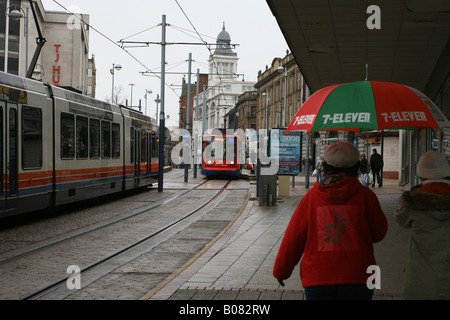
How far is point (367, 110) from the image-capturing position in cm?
536

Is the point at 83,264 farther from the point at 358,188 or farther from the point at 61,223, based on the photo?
the point at 358,188

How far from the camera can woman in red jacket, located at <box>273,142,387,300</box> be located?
384cm

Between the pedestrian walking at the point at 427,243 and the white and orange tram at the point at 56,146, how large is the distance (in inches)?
371

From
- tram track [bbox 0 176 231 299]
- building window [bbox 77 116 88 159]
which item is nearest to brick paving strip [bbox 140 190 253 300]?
tram track [bbox 0 176 231 299]

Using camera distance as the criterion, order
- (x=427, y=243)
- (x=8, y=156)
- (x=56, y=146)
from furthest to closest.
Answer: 1. (x=56, y=146)
2. (x=8, y=156)
3. (x=427, y=243)

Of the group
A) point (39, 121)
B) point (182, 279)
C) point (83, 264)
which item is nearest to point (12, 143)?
point (39, 121)

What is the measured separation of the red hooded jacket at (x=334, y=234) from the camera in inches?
151

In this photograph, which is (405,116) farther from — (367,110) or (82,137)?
(82,137)

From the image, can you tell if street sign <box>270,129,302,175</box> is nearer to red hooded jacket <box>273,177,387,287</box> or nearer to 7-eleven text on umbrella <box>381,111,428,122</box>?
7-eleven text on umbrella <box>381,111,428,122</box>

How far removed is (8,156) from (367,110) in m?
8.72

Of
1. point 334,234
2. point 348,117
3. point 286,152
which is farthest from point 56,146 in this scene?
point 334,234

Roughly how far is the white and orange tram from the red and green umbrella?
8185mm

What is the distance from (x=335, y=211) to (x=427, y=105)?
7.31 ft
